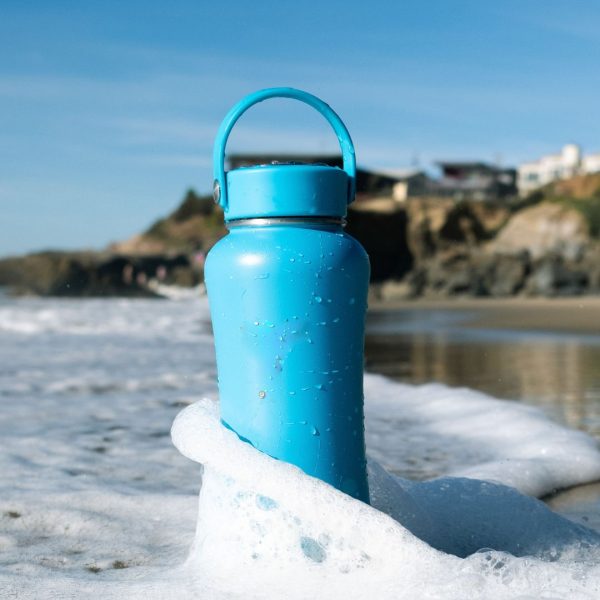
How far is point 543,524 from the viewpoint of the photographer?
2.44 meters

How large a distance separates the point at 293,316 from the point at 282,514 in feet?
1.51

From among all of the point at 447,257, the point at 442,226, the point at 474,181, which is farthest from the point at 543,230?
the point at 474,181

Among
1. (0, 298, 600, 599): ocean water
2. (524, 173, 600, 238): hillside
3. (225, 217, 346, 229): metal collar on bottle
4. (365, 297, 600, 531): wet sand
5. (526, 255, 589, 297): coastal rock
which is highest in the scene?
(524, 173, 600, 238): hillside

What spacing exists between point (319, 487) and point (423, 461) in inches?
68.6

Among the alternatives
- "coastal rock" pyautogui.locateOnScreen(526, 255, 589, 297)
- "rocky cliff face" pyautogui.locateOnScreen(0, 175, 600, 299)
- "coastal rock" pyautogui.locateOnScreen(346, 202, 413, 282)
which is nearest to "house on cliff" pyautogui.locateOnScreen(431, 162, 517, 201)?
"rocky cliff face" pyautogui.locateOnScreen(0, 175, 600, 299)

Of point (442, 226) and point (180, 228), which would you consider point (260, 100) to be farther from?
point (180, 228)

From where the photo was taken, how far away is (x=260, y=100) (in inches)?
84.6

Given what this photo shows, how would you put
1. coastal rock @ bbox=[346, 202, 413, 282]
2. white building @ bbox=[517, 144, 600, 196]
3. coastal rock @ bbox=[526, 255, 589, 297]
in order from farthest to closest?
white building @ bbox=[517, 144, 600, 196] < coastal rock @ bbox=[346, 202, 413, 282] < coastal rock @ bbox=[526, 255, 589, 297]

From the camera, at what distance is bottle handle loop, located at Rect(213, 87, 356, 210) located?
2.11 m

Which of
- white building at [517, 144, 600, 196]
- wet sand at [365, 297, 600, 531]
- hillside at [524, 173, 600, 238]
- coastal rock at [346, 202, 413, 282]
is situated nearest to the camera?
wet sand at [365, 297, 600, 531]

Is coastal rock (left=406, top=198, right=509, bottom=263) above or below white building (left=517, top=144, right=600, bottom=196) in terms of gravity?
below

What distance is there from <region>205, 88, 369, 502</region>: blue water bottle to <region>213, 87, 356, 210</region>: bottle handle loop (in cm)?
6

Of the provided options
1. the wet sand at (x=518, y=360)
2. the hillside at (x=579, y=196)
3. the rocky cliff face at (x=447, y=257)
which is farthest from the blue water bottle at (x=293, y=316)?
the hillside at (x=579, y=196)

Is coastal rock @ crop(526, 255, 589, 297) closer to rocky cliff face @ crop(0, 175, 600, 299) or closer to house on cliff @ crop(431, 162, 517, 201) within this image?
rocky cliff face @ crop(0, 175, 600, 299)
